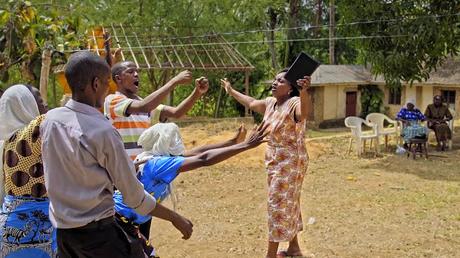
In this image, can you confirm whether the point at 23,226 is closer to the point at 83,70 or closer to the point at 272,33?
the point at 83,70

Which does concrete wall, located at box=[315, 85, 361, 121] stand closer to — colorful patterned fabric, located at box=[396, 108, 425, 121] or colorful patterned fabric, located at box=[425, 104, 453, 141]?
colorful patterned fabric, located at box=[425, 104, 453, 141]

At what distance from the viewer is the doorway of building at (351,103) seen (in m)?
21.0

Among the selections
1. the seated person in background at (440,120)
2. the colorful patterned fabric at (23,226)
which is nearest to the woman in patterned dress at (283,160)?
the colorful patterned fabric at (23,226)

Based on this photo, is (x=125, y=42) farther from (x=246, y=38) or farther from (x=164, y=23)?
(x=246, y=38)

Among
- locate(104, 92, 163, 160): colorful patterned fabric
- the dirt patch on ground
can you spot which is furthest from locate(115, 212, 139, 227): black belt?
the dirt patch on ground

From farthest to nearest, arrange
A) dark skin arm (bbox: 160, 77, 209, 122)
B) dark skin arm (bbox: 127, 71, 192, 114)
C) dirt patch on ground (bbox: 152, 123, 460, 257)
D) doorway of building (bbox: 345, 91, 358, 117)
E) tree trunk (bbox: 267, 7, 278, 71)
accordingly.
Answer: tree trunk (bbox: 267, 7, 278, 71), doorway of building (bbox: 345, 91, 358, 117), dirt patch on ground (bbox: 152, 123, 460, 257), dark skin arm (bbox: 160, 77, 209, 122), dark skin arm (bbox: 127, 71, 192, 114)

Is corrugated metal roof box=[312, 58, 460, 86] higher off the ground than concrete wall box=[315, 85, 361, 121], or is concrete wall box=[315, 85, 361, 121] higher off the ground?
corrugated metal roof box=[312, 58, 460, 86]

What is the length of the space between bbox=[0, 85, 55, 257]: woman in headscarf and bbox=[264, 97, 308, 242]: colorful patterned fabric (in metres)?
2.10

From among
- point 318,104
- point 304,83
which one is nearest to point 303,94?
point 304,83

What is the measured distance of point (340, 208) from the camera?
674 centimetres

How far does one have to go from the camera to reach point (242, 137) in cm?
292

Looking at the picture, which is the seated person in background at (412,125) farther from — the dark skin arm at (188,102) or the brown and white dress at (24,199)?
the brown and white dress at (24,199)

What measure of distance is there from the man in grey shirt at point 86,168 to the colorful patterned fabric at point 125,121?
1016 millimetres

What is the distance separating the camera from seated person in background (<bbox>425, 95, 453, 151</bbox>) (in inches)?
471
